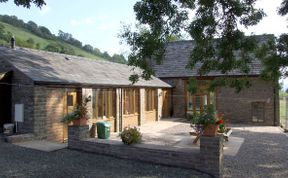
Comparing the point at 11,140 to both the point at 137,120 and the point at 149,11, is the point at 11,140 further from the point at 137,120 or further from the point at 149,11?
the point at 137,120

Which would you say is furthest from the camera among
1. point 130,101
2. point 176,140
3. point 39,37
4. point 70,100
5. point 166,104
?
point 39,37

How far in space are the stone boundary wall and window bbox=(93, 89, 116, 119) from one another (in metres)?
5.59

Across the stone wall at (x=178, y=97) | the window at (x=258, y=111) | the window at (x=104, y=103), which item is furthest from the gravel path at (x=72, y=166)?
the stone wall at (x=178, y=97)

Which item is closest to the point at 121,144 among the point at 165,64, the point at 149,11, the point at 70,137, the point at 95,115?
the point at 70,137

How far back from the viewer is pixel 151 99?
77.2 feet

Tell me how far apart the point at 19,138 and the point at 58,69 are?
15.2 ft

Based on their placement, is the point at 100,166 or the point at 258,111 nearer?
the point at 100,166

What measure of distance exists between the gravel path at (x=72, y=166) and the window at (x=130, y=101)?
30.1 feet

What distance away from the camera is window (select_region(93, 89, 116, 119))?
53.1ft

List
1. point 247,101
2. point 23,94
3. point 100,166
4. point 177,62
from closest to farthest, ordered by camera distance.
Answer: point 100,166 < point 23,94 < point 247,101 < point 177,62

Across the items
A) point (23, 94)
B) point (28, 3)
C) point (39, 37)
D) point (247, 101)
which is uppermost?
point (39, 37)

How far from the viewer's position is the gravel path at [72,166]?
7.61 m

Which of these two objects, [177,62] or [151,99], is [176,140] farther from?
[177,62]

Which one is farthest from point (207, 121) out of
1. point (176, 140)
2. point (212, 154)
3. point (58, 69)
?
point (58, 69)
